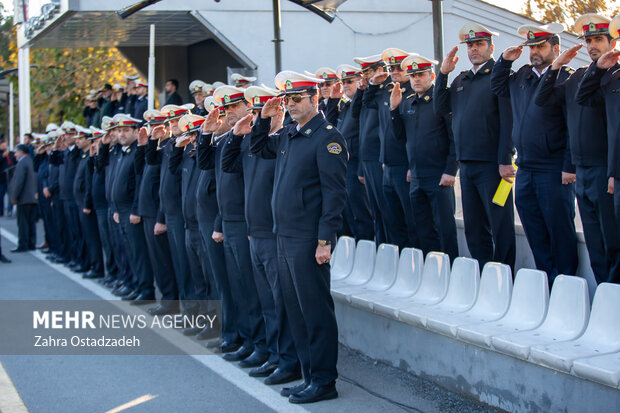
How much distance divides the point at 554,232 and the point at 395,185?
2.03 metres

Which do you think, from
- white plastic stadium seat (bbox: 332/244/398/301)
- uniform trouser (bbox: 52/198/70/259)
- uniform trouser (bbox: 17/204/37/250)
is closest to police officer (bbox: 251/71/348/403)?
white plastic stadium seat (bbox: 332/244/398/301)

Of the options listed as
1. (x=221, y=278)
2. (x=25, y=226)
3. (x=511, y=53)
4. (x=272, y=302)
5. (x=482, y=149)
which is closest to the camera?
(x=511, y=53)

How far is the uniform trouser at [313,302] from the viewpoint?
5609mm

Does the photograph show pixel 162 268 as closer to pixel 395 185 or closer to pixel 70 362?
pixel 70 362

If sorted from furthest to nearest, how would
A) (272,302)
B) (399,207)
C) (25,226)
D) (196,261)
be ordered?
(25,226), (196,261), (399,207), (272,302)

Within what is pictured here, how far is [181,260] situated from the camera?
8406 mm

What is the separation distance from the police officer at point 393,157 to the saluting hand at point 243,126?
161 cm

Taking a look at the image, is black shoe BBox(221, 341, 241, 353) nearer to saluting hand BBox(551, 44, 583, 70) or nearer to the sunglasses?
the sunglasses

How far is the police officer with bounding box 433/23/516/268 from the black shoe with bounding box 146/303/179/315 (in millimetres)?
3680

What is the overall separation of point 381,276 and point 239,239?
1.28 m

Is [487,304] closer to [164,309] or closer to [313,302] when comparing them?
[313,302]

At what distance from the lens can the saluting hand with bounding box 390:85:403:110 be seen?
7320 mm

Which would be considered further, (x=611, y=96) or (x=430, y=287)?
(x=430, y=287)

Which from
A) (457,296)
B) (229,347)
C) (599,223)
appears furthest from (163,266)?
(599,223)
